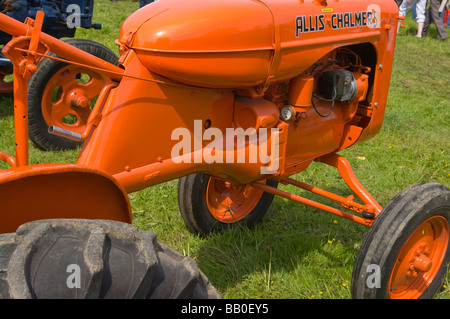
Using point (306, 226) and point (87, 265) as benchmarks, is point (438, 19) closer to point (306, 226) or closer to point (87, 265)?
point (306, 226)

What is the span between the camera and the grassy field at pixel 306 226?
2.79 meters

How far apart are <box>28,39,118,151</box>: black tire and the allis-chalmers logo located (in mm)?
2518

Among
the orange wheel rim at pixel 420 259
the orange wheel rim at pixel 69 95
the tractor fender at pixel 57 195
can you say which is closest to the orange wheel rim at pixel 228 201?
the orange wheel rim at pixel 420 259

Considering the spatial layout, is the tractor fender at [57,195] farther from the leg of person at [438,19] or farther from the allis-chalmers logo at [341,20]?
the leg of person at [438,19]

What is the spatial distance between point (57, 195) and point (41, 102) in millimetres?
2925

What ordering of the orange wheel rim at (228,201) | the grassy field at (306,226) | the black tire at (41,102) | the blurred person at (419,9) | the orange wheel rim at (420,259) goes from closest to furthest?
the orange wheel rim at (420,259) < the grassy field at (306,226) < the orange wheel rim at (228,201) < the black tire at (41,102) < the blurred person at (419,9)

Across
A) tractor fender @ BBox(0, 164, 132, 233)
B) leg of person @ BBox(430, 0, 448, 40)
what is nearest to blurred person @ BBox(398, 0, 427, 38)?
leg of person @ BBox(430, 0, 448, 40)

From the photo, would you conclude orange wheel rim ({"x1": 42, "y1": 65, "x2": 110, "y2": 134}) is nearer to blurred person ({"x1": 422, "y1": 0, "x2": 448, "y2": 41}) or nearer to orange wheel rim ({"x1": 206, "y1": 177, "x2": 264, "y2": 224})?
orange wheel rim ({"x1": 206, "y1": 177, "x2": 264, "y2": 224})

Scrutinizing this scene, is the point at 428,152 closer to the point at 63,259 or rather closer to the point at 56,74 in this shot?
the point at 56,74

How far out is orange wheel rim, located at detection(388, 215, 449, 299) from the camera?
96.3 inches

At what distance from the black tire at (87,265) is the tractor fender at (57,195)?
0.17m

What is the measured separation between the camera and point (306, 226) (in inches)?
137

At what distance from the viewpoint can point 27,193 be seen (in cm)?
151
